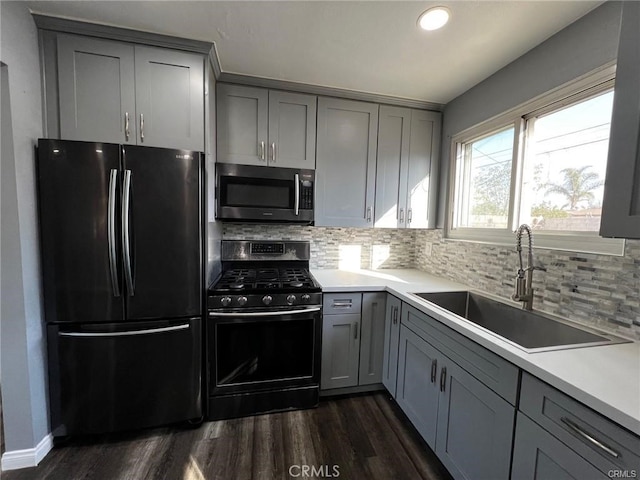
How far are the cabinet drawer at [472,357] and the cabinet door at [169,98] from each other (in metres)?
1.78

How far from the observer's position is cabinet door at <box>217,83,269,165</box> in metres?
2.00

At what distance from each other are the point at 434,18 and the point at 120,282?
2201 mm

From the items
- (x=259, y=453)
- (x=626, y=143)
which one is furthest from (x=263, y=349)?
(x=626, y=143)

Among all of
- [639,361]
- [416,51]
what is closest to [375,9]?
Answer: [416,51]

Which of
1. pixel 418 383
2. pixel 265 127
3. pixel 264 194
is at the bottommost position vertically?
pixel 418 383

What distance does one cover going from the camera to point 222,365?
1770mm

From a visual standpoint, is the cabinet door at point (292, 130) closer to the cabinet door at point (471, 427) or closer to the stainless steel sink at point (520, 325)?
the stainless steel sink at point (520, 325)

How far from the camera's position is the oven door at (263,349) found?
68.8 inches

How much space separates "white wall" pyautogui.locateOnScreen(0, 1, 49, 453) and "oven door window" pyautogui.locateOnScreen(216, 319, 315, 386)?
0.93m

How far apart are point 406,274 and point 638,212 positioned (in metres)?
1.79

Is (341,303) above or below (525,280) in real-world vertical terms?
below

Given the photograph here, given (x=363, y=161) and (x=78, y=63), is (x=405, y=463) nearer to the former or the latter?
(x=363, y=161)

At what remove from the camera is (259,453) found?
1557mm

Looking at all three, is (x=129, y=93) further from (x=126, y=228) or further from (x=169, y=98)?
(x=126, y=228)
